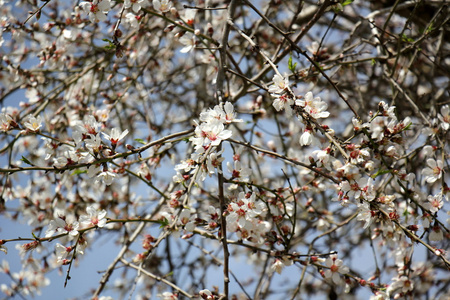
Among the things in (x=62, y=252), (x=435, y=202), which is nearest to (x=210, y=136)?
(x=62, y=252)

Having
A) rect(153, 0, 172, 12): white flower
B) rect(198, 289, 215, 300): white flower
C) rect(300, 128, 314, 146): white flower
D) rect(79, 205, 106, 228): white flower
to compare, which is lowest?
rect(198, 289, 215, 300): white flower

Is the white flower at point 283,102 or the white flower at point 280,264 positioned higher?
the white flower at point 283,102

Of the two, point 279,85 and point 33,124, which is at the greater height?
point 33,124

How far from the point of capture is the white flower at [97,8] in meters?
1.79

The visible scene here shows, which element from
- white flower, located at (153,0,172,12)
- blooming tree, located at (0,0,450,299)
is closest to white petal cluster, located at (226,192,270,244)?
blooming tree, located at (0,0,450,299)

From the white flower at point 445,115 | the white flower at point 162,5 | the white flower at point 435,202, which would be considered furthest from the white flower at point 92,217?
the white flower at point 445,115

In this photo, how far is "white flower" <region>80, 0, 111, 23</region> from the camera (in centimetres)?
179

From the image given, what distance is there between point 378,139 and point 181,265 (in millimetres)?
1832

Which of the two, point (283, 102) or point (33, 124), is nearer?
point (283, 102)

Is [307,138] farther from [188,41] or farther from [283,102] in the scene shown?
[188,41]

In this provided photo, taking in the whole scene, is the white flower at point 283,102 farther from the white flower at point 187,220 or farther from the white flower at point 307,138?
the white flower at point 187,220

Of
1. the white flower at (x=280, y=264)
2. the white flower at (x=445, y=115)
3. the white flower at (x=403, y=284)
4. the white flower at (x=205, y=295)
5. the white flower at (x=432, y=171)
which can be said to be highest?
the white flower at (x=445, y=115)

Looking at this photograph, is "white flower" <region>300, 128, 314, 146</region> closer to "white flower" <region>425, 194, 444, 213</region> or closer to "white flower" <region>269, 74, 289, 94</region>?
"white flower" <region>269, 74, 289, 94</region>

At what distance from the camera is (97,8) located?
6.01 feet
